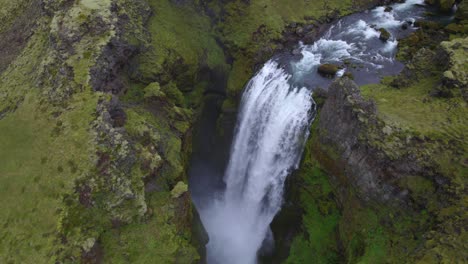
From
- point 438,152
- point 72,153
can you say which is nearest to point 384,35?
point 438,152

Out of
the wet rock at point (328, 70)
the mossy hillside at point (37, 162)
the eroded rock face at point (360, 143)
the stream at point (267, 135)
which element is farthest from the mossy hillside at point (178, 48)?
the eroded rock face at point (360, 143)

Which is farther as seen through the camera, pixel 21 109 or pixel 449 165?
pixel 21 109

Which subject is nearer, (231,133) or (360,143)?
(360,143)

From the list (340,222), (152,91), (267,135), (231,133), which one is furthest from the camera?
(231,133)

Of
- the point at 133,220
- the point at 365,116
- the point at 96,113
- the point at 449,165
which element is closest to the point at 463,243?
the point at 449,165

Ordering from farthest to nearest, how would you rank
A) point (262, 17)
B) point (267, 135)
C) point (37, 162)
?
point (262, 17) < point (267, 135) < point (37, 162)

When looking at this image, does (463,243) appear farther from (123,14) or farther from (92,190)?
(123,14)

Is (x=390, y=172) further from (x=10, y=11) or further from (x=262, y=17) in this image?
(x=10, y=11)
